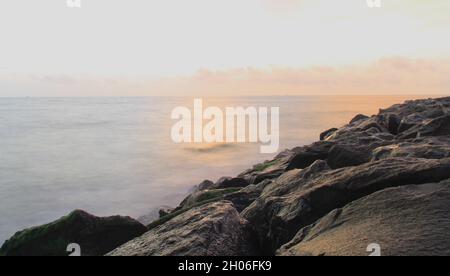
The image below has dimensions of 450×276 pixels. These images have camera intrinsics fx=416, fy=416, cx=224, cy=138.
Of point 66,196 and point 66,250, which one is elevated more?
point 66,250

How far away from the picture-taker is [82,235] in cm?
1616

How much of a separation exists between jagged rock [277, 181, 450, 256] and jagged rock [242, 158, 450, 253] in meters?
0.72

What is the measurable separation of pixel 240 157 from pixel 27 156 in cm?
4340

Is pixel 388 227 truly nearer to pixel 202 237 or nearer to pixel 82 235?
pixel 202 237

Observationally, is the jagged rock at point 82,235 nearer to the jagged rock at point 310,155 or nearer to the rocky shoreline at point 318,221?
the rocky shoreline at point 318,221

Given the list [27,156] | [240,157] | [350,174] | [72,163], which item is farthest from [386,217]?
[27,156]

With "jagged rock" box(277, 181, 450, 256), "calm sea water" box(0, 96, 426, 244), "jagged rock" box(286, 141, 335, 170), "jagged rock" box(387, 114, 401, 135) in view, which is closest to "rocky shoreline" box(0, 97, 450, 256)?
"jagged rock" box(277, 181, 450, 256)

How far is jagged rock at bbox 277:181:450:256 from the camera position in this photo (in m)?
9.16

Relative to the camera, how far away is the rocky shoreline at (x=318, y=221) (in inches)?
388

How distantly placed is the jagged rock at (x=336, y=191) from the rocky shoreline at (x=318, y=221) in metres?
0.03

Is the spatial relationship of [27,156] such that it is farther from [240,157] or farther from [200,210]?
[200,210]

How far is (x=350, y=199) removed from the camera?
1249 centimetres

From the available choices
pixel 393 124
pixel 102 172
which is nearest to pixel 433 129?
pixel 393 124
